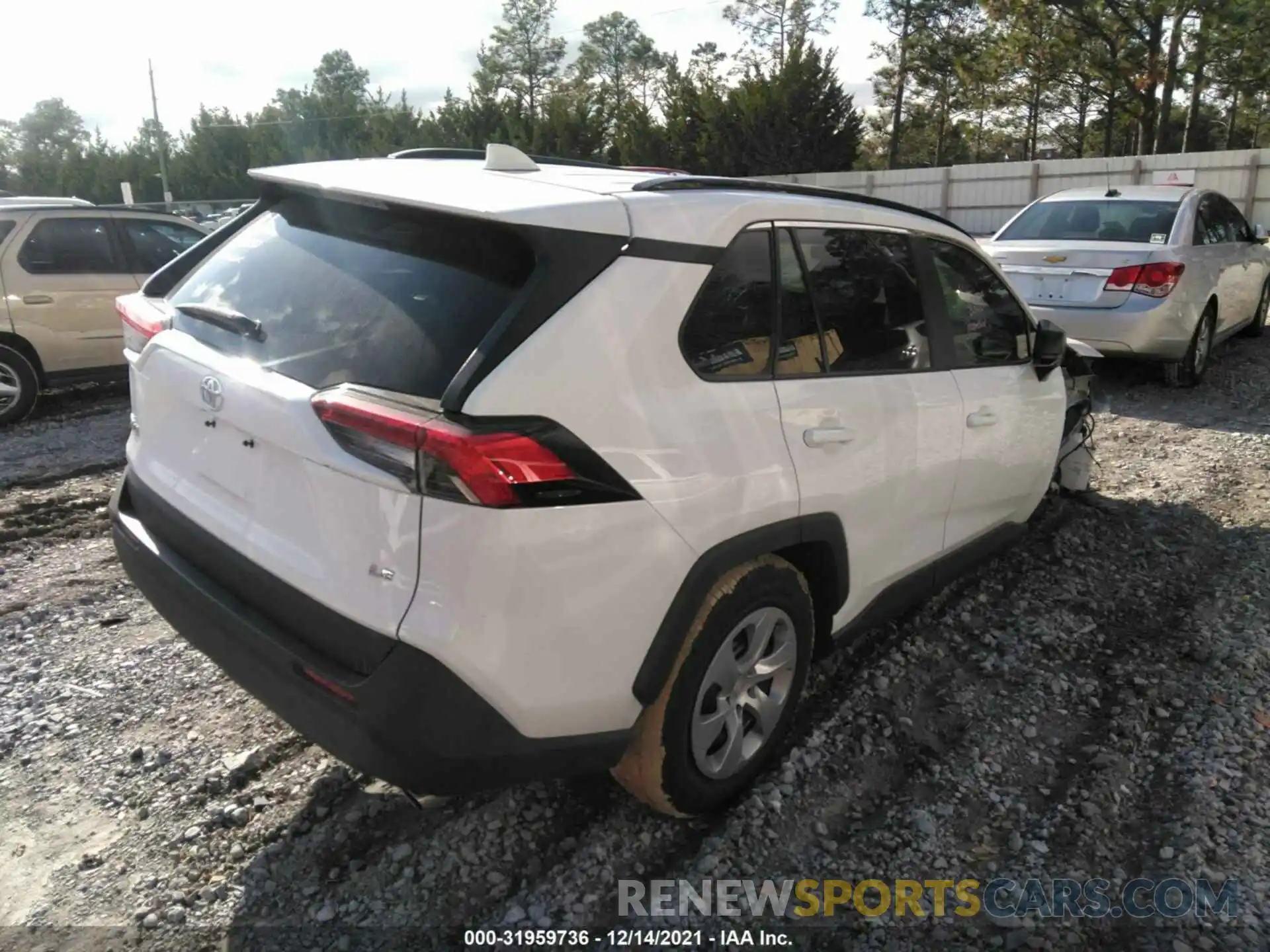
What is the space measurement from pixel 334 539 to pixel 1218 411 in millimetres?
7418

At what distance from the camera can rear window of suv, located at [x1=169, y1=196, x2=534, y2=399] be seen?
2197mm

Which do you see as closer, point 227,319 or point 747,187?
point 227,319

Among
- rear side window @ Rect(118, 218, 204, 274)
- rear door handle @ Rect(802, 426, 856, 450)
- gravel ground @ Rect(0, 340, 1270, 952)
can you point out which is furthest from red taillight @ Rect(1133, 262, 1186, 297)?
rear side window @ Rect(118, 218, 204, 274)

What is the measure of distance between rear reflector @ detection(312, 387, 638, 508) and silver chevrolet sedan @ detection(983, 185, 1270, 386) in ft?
20.8

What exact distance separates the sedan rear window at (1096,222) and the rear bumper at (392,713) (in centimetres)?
754

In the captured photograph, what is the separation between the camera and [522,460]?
6.73 ft

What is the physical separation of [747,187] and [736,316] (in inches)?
18.0

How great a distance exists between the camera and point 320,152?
65000mm

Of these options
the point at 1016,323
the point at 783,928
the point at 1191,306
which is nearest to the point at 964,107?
the point at 1191,306

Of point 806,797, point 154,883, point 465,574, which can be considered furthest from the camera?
point 806,797

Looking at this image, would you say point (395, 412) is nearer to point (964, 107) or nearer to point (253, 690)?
point (253, 690)

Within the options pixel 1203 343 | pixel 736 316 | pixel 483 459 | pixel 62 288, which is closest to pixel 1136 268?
pixel 1203 343

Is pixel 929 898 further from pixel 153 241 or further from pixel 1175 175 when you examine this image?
pixel 1175 175

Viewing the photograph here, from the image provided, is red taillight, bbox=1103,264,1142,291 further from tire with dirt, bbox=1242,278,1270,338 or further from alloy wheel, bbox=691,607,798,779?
→ alloy wheel, bbox=691,607,798,779
